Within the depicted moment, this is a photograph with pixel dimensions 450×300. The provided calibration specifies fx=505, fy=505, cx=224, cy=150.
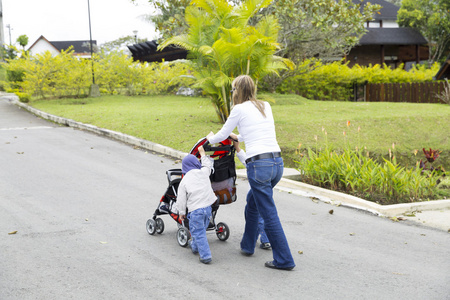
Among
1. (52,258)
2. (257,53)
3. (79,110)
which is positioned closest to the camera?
(52,258)

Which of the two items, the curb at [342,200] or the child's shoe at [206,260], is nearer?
the child's shoe at [206,260]

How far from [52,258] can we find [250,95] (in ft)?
9.09

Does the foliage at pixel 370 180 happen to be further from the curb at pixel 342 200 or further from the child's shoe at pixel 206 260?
the child's shoe at pixel 206 260

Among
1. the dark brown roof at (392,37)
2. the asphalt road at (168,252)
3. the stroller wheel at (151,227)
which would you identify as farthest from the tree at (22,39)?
the stroller wheel at (151,227)

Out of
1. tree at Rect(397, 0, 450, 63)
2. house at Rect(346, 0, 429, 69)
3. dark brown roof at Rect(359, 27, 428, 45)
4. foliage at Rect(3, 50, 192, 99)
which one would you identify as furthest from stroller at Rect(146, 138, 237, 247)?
tree at Rect(397, 0, 450, 63)

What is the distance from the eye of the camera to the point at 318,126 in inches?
595

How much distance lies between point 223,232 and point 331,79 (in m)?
23.2

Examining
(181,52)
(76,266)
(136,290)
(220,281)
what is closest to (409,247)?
(220,281)

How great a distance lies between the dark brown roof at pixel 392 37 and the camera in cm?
3962

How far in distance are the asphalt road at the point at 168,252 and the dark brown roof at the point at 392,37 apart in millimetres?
33251

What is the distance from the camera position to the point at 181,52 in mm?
31672

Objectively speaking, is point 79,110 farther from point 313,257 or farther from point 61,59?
point 313,257

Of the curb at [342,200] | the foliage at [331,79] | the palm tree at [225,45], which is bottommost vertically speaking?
the curb at [342,200]

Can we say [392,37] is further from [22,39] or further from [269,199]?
[22,39]
